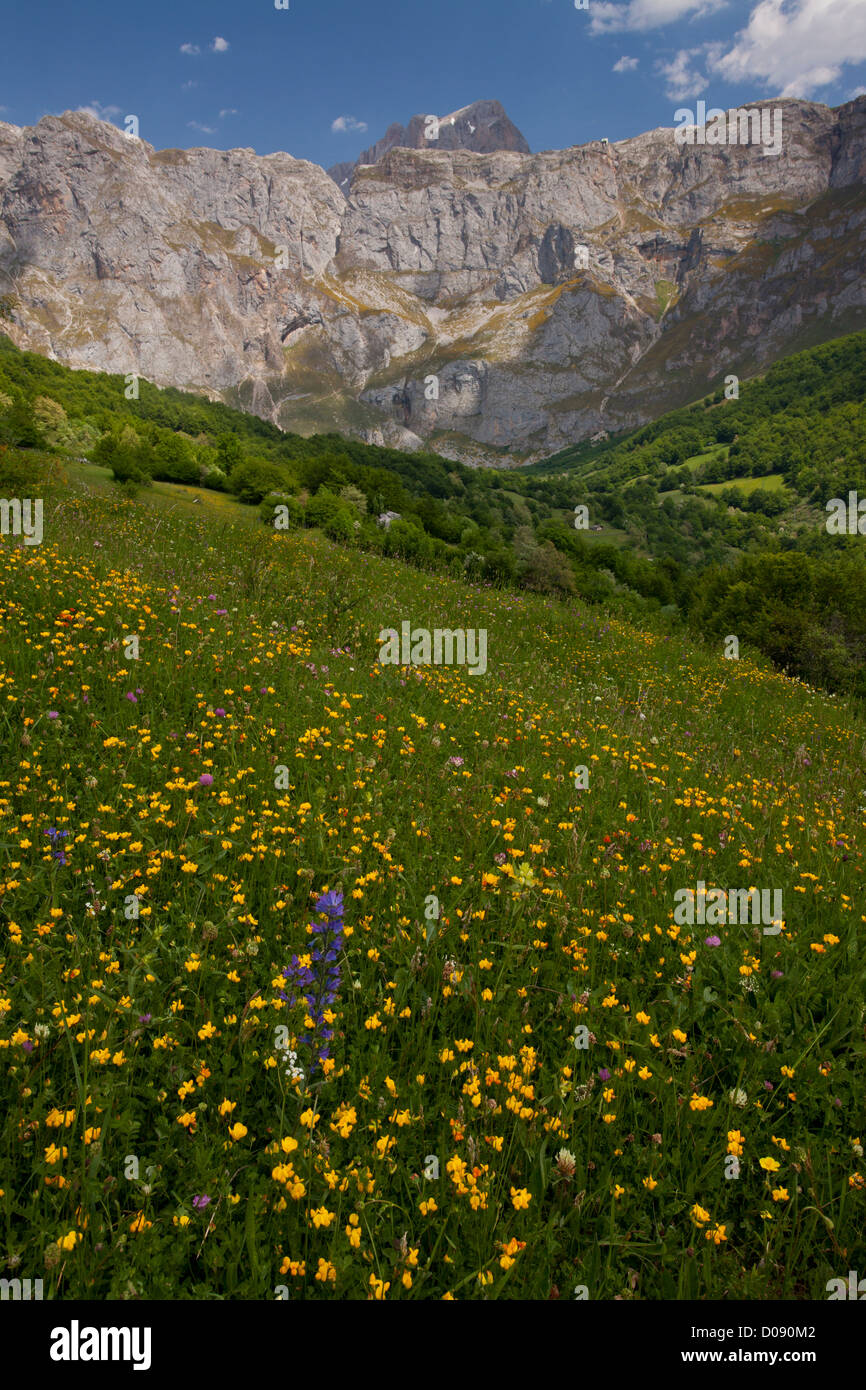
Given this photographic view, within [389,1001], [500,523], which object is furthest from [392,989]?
[500,523]

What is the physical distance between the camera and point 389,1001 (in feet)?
10.9

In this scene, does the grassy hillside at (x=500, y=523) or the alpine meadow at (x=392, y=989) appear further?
the grassy hillside at (x=500, y=523)

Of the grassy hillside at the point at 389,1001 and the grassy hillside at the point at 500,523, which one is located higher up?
the grassy hillside at the point at 500,523

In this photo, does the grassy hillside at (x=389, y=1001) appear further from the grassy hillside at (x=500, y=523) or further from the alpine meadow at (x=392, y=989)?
the grassy hillside at (x=500, y=523)

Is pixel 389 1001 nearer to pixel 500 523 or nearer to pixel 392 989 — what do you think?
pixel 392 989

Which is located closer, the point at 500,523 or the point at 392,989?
the point at 392,989

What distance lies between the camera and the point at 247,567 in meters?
12.9

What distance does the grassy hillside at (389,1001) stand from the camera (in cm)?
246

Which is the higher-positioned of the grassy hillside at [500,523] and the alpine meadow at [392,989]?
the grassy hillside at [500,523]

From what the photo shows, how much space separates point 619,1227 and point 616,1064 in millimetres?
775

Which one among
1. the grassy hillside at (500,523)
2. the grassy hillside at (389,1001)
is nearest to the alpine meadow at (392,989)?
the grassy hillside at (389,1001)

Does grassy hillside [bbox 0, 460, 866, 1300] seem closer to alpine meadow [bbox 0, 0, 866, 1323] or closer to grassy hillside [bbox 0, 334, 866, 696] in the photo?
alpine meadow [bbox 0, 0, 866, 1323]

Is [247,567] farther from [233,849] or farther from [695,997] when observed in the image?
[695,997]
